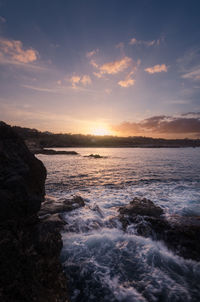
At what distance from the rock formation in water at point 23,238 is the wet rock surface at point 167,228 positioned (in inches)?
174

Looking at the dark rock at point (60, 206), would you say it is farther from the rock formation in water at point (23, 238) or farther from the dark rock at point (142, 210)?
the dark rock at point (142, 210)

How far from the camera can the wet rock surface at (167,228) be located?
580 cm

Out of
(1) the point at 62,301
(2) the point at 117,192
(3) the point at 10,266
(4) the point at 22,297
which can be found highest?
(3) the point at 10,266

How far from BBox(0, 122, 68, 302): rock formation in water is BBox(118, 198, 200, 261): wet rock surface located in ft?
14.5

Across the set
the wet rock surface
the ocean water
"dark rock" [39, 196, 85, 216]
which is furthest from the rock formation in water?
the wet rock surface

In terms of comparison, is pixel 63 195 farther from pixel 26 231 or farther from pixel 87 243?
pixel 26 231

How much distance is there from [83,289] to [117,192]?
9.71 metres

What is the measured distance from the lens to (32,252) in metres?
3.91

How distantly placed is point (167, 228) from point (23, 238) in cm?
644

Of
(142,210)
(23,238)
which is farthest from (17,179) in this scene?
(142,210)

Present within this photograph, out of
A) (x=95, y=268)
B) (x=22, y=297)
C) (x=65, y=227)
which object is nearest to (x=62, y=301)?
(x=22, y=297)

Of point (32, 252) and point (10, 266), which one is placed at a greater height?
point (10, 266)

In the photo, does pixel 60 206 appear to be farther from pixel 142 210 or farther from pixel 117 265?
pixel 142 210

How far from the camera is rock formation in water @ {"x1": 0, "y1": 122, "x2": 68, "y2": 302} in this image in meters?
3.06
